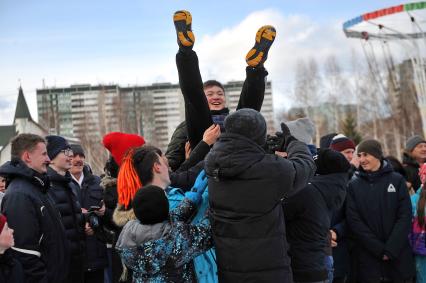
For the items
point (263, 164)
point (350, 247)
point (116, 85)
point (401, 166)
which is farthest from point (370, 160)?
point (116, 85)

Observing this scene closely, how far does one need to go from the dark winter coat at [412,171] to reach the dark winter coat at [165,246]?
508 centimetres

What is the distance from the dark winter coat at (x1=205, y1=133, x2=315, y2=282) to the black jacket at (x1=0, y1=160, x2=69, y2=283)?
1.81m

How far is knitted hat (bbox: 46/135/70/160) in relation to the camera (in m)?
5.31

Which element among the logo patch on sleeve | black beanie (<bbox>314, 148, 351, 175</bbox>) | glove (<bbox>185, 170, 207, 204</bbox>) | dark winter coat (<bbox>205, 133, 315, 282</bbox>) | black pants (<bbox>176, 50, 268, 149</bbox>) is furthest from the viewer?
the logo patch on sleeve

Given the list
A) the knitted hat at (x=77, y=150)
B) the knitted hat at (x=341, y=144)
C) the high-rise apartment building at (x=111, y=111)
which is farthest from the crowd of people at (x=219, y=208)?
the high-rise apartment building at (x=111, y=111)

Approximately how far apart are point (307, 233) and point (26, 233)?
7.39ft

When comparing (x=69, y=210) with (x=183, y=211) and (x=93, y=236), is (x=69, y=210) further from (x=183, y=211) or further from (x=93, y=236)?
(x=183, y=211)

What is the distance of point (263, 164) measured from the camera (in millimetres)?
2959

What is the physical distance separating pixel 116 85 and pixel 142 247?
73843 mm

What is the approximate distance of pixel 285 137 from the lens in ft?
11.5

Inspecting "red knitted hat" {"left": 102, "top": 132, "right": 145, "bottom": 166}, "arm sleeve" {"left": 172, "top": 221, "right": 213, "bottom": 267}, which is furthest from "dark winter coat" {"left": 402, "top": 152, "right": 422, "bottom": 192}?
"arm sleeve" {"left": 172, "top": 221, "right": 213, "bottom": 267}

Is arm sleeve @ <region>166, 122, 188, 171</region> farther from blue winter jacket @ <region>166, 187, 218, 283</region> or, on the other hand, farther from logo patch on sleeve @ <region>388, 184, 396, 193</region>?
logo patch on sleeve @ <region>388, 184, 396, 193</region>

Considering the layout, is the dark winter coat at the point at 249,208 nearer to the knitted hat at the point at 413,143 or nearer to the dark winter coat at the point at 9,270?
the dark winter coat at the point at 9,270

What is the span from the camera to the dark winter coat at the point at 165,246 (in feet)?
9.75
